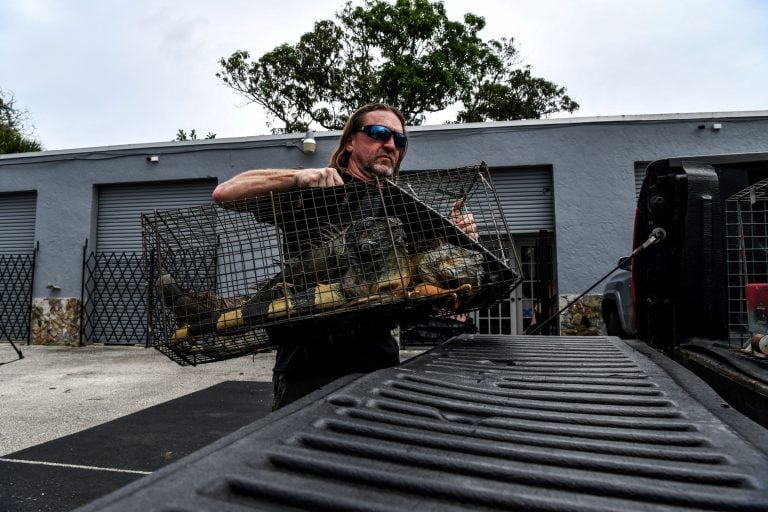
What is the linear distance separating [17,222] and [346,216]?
1219cm

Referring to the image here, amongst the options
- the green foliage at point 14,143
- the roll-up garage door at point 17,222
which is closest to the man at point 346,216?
the roll-up garage door at point 17,222

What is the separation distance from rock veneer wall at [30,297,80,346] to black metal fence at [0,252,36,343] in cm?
27

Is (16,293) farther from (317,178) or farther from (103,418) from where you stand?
(317,178)

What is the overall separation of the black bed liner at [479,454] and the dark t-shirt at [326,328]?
355mm

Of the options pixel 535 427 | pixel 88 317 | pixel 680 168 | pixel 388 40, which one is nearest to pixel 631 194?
pixel 680 168

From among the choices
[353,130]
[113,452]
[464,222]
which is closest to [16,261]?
[113,452]

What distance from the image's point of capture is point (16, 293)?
10.8m

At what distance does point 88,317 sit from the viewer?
10422mm

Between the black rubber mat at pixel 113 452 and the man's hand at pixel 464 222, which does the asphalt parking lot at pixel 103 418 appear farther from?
the man's hand at pixel 464 222

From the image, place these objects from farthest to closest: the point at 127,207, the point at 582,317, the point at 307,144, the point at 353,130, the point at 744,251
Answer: the point at 127,207 < the point at 307,144 < the point at 582,317 < the point at 353,130 < the point at 744,251

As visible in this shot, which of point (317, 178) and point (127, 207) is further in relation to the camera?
point (127, 207)

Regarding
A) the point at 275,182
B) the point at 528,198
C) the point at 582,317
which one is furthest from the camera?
the point at 528,198

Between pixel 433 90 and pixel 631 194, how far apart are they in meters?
11.8

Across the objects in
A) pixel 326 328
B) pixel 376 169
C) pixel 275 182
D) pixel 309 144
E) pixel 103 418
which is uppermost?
pixel 309 144
